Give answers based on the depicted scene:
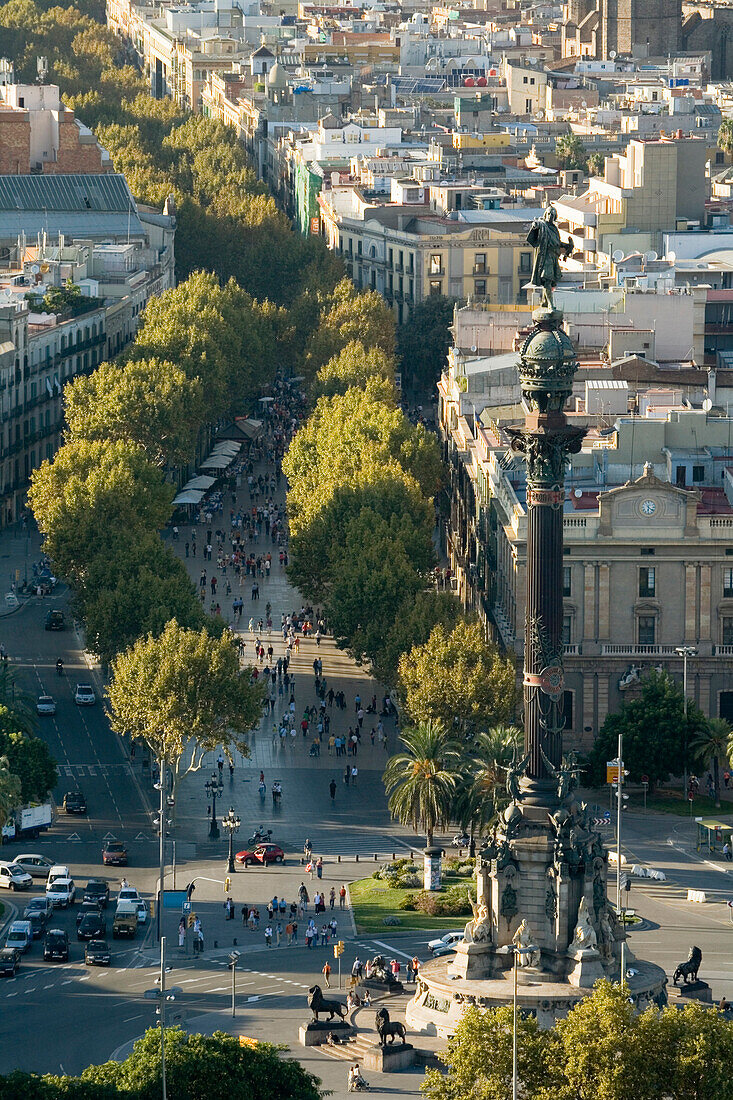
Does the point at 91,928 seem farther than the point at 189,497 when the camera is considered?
No

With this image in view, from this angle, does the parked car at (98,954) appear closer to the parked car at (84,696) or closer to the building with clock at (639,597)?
the building with clock at (639,597)

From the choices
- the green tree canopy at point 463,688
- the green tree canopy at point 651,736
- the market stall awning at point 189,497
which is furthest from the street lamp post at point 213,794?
the market stall awning at point 189,497

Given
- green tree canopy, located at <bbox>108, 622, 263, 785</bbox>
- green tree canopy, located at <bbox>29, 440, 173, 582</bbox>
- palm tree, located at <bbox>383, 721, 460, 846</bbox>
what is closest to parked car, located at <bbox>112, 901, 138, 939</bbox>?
palm tree, located at <bbox>383, 721, 460, 846</bbox>

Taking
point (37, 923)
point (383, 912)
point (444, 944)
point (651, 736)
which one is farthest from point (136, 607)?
point (444, 944)

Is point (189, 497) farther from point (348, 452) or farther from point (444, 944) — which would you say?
point (444, 944)

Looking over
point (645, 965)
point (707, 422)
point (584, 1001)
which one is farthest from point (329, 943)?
point (707, 422)

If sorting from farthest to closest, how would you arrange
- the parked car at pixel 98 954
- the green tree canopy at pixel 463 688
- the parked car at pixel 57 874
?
1. the green tree canopy at pixel 463 688
2. the parked car at pixel 57 874
3. the parked car at pixel 98 954

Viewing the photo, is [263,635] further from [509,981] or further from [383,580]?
[509,981]
